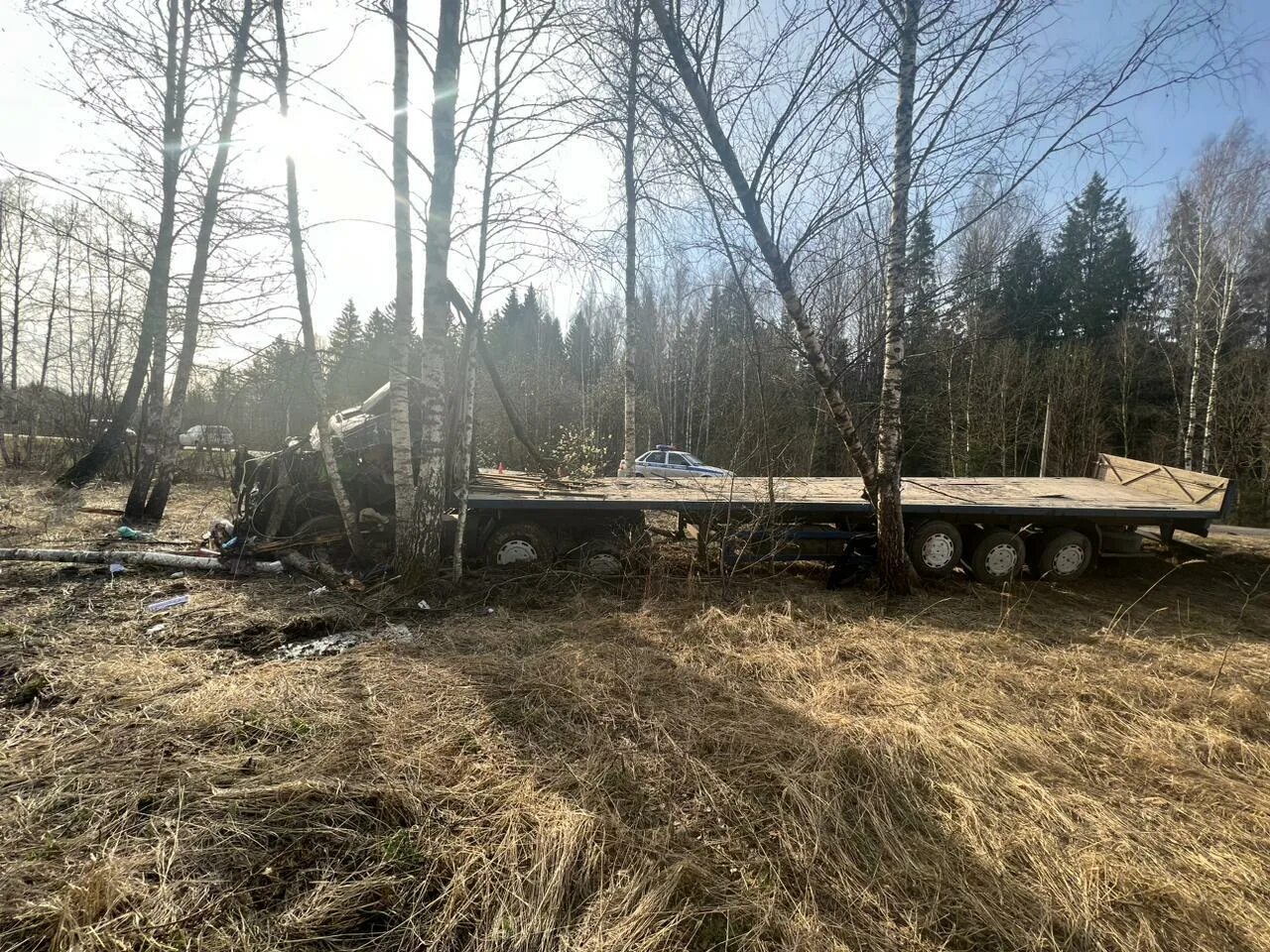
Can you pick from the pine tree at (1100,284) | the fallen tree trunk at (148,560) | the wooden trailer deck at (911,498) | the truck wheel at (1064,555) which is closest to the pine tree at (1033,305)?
the pine tree at (1100,284)

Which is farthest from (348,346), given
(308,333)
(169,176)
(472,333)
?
(472,333)

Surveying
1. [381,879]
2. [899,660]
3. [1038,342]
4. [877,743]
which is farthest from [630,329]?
[1038,342]

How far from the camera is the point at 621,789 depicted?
96.7 inches

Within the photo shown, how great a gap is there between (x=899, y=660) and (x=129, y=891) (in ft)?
14.6

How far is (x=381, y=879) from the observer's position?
1905mm

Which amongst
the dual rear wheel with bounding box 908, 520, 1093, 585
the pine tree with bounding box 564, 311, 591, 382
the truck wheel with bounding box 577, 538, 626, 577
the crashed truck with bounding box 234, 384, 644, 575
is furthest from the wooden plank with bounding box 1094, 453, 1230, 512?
the pine tree with bounding box 564, 311, 591, 382

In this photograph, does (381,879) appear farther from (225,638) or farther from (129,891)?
(225,638)

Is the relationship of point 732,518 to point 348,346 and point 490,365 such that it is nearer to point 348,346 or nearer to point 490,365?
point 490,365

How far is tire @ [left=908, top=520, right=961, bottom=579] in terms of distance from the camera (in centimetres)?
684

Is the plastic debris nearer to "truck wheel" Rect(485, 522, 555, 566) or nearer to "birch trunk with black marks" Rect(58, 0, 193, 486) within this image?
"truck wheel" Rect(485, 522, 555, 566)

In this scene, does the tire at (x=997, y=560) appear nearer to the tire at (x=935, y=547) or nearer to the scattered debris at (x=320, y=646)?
the tire at (x=935, y=547)

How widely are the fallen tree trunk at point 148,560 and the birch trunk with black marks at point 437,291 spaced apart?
2003mm

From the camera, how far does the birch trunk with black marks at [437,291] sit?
18.2 ft

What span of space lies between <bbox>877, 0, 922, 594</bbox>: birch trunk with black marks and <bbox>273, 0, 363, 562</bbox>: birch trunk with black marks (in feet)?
20.4
